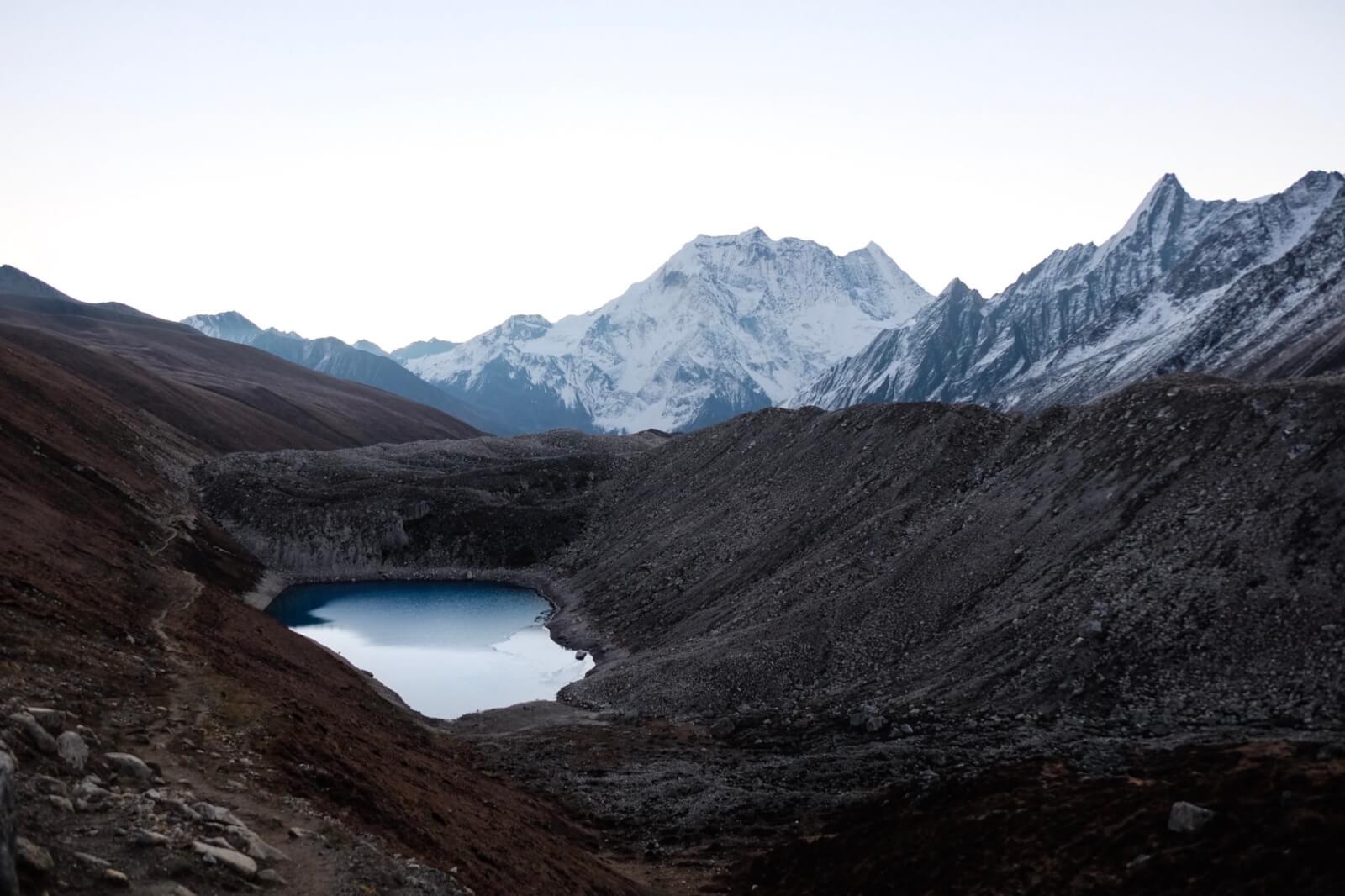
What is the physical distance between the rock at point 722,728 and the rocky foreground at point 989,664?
23 cm

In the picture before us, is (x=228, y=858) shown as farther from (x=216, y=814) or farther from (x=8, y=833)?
(x=8, y=833)

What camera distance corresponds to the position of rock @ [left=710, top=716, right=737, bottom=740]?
5063cm

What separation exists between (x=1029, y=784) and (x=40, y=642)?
3031 cm

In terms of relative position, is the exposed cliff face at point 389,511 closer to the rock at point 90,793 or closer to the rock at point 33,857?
the rock at point 90,793

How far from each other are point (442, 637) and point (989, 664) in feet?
182

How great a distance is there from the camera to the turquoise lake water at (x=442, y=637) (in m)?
71.2

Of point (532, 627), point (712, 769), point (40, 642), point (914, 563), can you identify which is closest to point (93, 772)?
point (40, 642)

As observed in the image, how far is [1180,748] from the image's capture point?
3541 centimetres

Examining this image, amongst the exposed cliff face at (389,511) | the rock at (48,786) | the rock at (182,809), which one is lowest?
the rock at (182,809)

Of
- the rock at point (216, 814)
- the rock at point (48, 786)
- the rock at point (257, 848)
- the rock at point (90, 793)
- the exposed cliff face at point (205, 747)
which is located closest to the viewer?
the rock at point (48, 786)

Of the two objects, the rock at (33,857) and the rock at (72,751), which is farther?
the rock at (72,751)

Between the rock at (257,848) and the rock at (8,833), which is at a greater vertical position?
the rock at (8,833)

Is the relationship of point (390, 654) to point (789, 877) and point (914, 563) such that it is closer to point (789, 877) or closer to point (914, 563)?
point (914, 563)

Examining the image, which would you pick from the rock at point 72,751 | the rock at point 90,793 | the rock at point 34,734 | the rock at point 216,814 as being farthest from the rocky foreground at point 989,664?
the rock at point 34,734
